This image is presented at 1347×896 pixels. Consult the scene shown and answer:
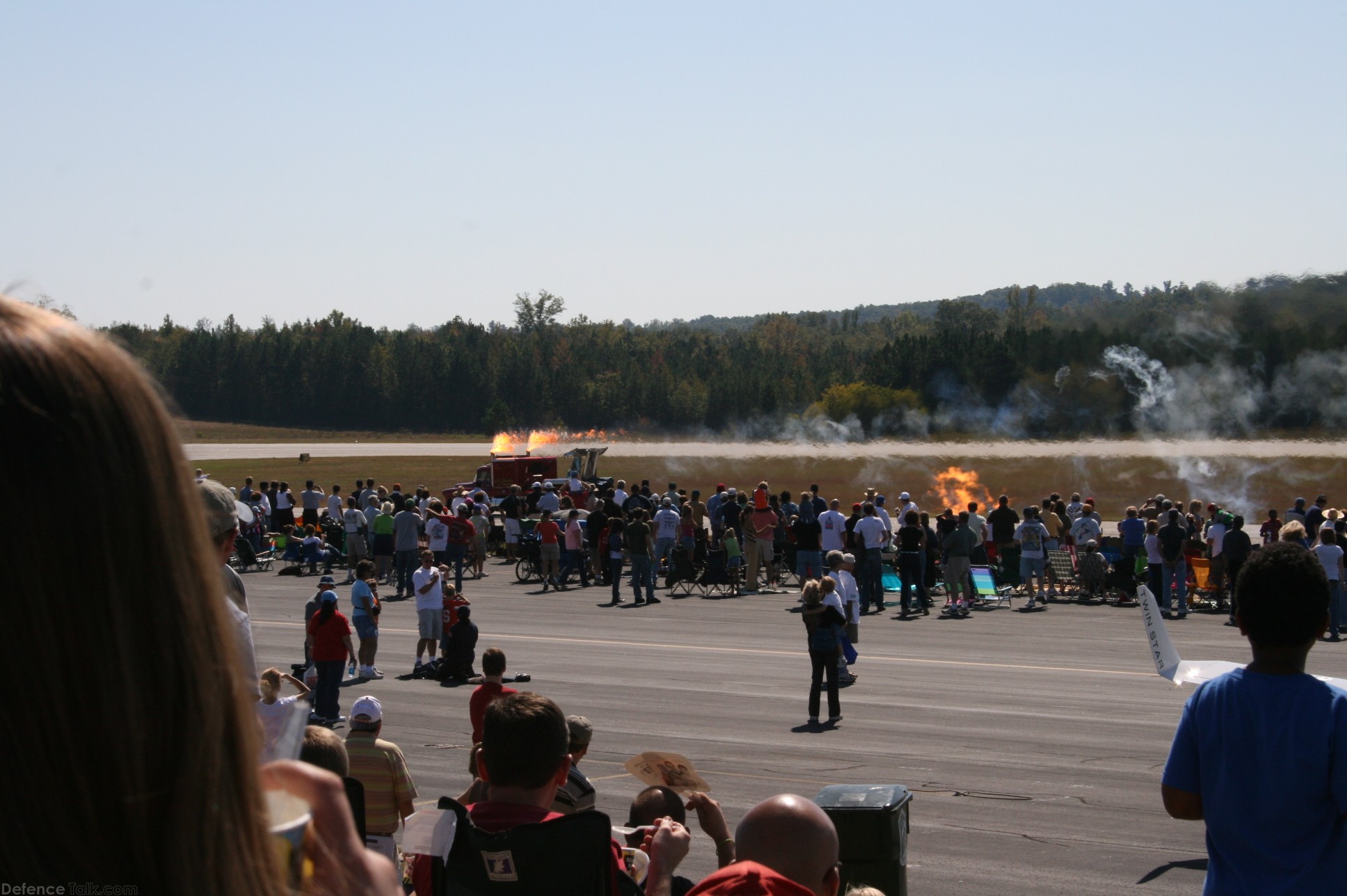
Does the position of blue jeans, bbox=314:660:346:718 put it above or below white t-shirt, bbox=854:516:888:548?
below

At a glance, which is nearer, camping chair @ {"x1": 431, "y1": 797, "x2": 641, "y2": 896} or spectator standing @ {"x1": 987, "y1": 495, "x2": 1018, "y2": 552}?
camping chair @ {"x1": 431, "y1": 797, "x2": 641, "y2": 896}

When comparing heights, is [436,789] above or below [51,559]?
below

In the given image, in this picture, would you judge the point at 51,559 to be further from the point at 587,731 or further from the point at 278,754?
the point at 587,731

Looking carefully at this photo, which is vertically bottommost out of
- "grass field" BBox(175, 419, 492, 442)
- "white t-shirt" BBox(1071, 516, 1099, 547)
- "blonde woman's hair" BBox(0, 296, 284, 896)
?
"white t-shirt" BBox(1071, 516, 1099, 547)

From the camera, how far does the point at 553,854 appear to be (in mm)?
3836

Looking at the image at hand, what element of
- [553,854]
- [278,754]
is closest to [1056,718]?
[553,854]

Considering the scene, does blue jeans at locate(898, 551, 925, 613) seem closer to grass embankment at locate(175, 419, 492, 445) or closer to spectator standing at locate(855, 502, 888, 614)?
spectator standing at locate(855, 502, 888, 614)

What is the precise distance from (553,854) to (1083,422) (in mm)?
45626

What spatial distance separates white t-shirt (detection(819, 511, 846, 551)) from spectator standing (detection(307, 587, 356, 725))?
38.7ft

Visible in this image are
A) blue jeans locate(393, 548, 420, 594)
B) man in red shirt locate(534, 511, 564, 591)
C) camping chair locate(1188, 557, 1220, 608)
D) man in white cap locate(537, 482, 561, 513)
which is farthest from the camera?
man in white cap locate(537, 482, 561, 513)

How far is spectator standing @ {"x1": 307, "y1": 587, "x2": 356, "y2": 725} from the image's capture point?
46.2 feet

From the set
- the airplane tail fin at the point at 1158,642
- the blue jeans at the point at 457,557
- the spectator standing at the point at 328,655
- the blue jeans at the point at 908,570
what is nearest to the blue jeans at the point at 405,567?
the blue jeans at the point at 457,557

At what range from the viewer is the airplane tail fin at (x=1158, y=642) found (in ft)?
14.8

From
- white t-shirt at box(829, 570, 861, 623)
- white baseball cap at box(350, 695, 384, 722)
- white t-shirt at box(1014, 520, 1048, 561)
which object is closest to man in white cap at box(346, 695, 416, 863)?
white baseball cap at box(350, 695, 384, 722)
